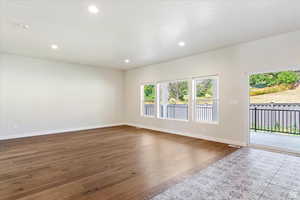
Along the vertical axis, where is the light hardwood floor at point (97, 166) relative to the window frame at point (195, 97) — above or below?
below

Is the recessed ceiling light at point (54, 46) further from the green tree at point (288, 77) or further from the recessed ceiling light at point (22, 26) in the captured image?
the green tree at point (288, 77)

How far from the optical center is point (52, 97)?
5832mm

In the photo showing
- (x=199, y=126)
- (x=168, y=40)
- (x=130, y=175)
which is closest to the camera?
(x=130, y=175)

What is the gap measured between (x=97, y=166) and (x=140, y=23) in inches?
114

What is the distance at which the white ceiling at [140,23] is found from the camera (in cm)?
252

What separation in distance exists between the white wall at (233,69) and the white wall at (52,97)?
3.02m

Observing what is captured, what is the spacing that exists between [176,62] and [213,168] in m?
3.98

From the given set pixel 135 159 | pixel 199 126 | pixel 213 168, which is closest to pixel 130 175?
pixel 135 159

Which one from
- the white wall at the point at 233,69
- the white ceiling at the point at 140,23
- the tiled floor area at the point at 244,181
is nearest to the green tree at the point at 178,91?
the white wall at the point at 233,69

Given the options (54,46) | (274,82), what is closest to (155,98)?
(54,46)

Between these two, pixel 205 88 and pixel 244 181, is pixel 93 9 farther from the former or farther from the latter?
pixel 205 88

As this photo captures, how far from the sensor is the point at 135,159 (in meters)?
3.29

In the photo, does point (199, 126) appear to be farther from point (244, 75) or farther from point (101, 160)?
point (101, 160)

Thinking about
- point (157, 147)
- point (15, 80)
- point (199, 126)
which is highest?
point (15, 80)
